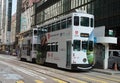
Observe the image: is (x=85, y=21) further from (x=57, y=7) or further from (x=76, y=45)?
(x=57, y=7)

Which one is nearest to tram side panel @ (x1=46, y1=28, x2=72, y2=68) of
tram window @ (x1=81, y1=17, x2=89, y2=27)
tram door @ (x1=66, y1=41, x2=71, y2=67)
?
tram door @ (x1=66, y1=41, x2=71, y2=67)

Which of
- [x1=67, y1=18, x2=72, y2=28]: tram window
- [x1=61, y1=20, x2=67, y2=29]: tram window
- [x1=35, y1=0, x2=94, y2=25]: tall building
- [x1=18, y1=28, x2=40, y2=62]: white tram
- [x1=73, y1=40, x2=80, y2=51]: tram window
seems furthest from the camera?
[x1=35, y1=0, x2=94, y2=25]: tall building

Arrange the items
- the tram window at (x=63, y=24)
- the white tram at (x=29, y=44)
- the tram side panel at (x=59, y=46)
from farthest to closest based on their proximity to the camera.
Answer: the white tram at (x=29, y=44) → the tram window at (x=63, y=24) → the tram side panel at (x=59, y=46)

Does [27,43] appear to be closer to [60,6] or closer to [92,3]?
[92,3]

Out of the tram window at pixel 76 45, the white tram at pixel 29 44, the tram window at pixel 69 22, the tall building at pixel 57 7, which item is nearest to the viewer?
the tram window at pixel 76 45

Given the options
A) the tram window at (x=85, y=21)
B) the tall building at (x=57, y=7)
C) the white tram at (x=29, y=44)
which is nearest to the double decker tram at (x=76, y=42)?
the tram window at (x=85, y=21)

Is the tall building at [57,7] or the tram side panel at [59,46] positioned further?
the tall building at [57,7]

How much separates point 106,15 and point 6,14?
106 m

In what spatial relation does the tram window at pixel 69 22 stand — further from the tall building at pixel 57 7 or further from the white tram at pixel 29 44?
the tall building at pixel 57 7

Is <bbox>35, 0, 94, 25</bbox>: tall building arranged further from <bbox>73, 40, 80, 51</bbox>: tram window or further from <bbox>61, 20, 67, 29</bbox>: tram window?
<bbox>73, 40, 80, 51</bbox>: tram window

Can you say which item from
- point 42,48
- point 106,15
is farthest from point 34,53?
point 106,15

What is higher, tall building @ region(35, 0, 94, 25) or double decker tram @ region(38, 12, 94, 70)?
tall building @ region(35, 0, 94, 25)

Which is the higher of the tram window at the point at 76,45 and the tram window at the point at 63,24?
the tram window at the point at 63,24

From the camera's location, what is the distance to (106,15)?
47688 mm
